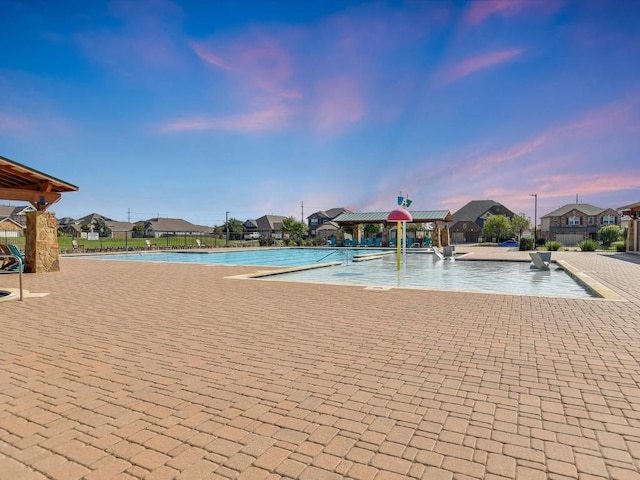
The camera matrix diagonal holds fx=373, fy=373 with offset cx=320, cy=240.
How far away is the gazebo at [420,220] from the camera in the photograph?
3444 cm

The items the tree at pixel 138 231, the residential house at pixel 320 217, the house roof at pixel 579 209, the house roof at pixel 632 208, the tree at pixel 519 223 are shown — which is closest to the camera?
the house roof at pixel 632 208

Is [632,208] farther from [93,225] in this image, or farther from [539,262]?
[93,225]

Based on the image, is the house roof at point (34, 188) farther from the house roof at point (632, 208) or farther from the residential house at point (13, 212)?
the residential house at point (13, 212)

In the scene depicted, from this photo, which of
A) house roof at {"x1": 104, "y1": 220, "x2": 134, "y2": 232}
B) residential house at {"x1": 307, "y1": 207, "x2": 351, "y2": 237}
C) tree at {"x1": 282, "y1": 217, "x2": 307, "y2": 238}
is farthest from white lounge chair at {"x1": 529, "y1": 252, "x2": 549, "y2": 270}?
house roof at {"x1": 104, "y1": 220, "x2": 134, "y2": 232}

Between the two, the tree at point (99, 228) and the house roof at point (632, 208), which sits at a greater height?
the tree at point (99, 228)

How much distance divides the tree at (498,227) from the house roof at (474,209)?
39.1 ft

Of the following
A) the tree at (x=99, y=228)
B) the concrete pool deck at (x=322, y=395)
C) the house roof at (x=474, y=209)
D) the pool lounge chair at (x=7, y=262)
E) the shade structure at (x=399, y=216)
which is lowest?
the concrete pool deck at (x=322, y=395)

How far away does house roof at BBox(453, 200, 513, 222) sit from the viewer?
76.1m

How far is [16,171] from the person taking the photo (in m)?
12.3

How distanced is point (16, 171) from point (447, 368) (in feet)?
47.8

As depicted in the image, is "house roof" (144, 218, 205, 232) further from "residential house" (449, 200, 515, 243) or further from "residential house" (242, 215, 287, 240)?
"residential house" (449, 200, 515, 243)

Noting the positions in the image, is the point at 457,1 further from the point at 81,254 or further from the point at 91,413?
the point at 81,254

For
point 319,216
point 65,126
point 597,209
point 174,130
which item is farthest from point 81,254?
point 597,209

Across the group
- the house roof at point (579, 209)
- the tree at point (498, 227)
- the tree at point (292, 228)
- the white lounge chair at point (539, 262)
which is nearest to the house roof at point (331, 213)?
the tree at point (292, 228)
